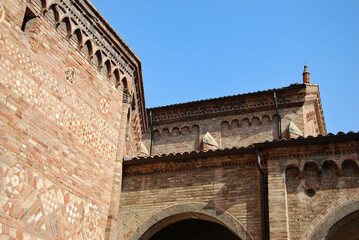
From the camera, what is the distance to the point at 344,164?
1021 cm

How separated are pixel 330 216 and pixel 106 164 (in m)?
5.14

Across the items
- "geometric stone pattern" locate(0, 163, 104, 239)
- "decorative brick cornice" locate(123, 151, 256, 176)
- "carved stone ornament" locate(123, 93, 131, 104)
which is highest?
"carved stone ornament" locate(123, 93, 131, 104)

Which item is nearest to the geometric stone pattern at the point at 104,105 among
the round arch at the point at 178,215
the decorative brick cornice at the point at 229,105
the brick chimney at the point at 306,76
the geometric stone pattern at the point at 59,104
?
the geometric stone pattern at the point at 59,104

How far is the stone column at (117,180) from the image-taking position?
10352 millimetres

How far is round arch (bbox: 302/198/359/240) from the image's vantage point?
379 inches

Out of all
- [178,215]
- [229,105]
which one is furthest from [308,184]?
[229,105]

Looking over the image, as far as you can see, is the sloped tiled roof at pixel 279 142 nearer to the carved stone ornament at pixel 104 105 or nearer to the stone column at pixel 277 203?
the stone column at pixel 277 203

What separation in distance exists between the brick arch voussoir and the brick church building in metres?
0.02

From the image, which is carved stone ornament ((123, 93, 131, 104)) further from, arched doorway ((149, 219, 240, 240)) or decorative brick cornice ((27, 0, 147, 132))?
arched doorway ((149, 219, 240, 240))

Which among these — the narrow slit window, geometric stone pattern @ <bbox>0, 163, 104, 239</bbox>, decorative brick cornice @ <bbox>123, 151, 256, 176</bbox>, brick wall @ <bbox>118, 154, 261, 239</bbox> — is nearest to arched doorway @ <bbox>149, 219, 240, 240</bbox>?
brick wall @ <bbox>118, 154, 261, 239</bbox>

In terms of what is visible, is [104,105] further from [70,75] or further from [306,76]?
[306,76]

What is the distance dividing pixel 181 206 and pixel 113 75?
372 cm

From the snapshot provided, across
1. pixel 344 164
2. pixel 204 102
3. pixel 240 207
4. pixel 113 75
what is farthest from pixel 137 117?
pixel 344 164

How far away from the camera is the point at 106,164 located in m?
10.8
